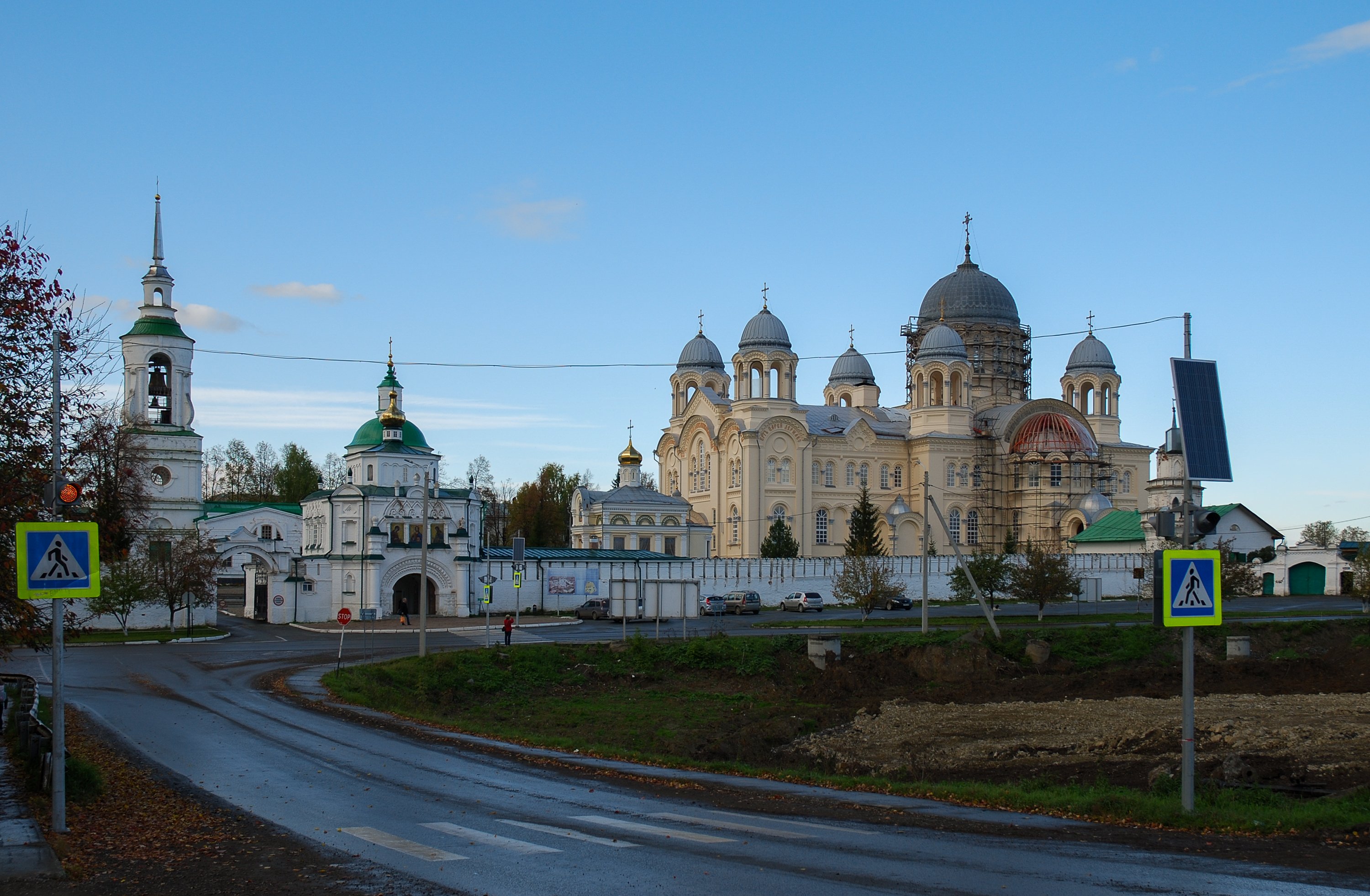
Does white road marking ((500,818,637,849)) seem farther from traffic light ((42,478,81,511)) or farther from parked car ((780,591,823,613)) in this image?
parked car ((780,591,823,613))

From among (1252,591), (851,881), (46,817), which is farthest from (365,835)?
(1252,591)

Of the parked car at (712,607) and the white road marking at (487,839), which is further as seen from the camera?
the parked car at (712,607)

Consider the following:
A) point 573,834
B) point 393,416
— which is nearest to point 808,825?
point 573,834

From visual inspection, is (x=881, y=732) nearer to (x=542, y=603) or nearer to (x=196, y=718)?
(x=196, y=718)

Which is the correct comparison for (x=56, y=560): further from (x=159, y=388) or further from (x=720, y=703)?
Answer: (x=159, y=388)

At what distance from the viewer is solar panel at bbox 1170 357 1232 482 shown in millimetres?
15203

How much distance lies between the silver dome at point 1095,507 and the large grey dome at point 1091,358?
1650cm

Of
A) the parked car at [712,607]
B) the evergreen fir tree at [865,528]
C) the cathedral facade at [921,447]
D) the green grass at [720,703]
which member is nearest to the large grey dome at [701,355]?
the cathedral facade at [921,447]

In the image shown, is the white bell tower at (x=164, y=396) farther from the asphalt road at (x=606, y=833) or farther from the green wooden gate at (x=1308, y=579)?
the green wooden gate at (x=1308, y=579)

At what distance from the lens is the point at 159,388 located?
212 ft

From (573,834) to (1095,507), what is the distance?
7723cm

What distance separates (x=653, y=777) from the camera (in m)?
16.9

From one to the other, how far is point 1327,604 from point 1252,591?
11025 millimetres

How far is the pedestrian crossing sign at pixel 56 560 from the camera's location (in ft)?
38.8
